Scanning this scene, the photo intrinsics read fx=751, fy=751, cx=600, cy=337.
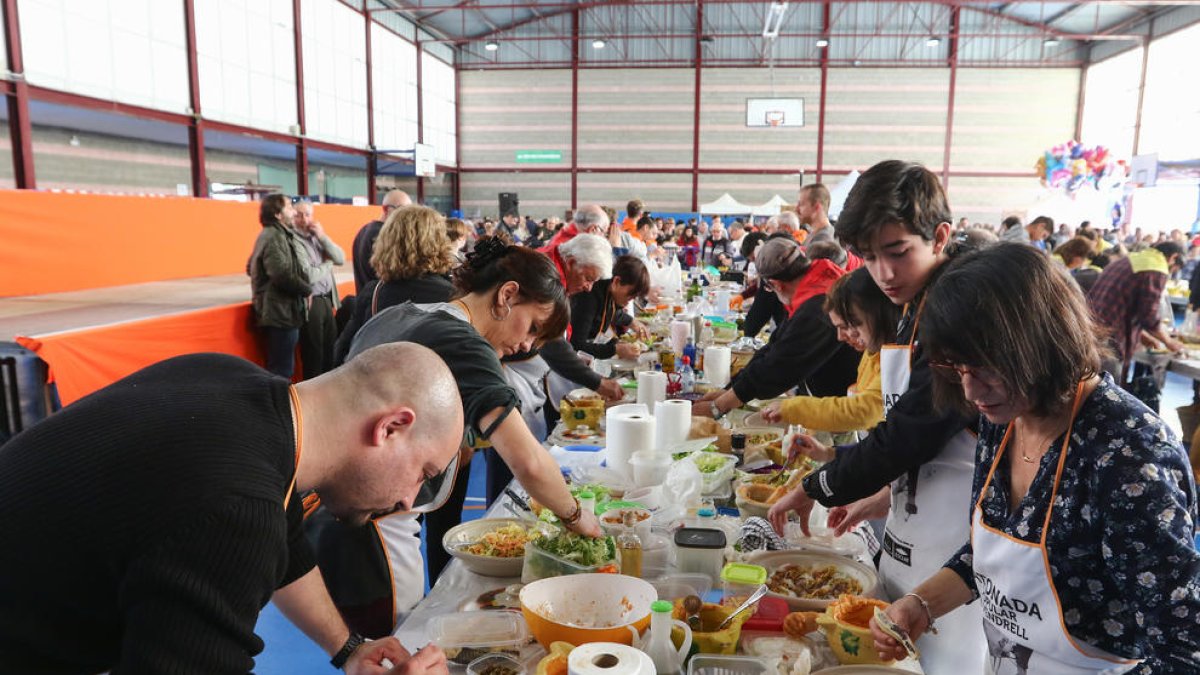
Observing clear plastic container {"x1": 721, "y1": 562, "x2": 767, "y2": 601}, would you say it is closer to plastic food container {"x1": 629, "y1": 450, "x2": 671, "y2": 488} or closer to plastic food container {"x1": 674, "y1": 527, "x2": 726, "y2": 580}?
plastic food container {"x1": 674, "y1": 527, "x2": 726, "y2": 580}

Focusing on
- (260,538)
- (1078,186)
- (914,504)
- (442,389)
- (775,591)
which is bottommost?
(775,591)

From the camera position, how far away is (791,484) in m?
2.34

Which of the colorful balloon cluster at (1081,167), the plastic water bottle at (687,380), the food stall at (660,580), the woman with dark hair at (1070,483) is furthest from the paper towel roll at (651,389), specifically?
the colorful balloon cluster at (1081,167)

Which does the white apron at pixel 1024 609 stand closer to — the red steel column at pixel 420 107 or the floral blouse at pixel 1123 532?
the floral blouse at pixel 1123 532

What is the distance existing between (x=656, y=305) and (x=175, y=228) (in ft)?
20.6

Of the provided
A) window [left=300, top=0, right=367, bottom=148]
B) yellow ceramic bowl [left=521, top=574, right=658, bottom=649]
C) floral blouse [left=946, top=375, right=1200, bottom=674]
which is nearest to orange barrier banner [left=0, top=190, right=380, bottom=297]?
window [left=300, top=0, right=367, bottom=148]

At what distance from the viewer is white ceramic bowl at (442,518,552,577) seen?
1.88m

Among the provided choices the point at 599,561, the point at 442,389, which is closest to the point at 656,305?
the point at 599,561

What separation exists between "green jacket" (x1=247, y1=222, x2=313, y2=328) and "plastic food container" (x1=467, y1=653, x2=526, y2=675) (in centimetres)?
504

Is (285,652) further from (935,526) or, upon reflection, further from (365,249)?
(365,249)

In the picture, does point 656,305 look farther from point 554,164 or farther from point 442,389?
point 554,164

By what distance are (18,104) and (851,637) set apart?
1091 cm

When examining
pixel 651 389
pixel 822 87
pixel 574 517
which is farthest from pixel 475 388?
pixel 822 87

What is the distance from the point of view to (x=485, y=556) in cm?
189
